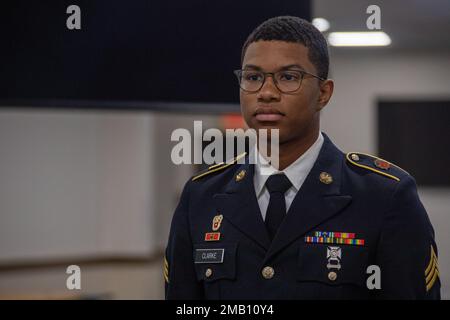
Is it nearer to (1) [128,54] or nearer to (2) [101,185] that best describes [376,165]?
(1) [128,54]

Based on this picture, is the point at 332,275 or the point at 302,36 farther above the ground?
the point at 302,36

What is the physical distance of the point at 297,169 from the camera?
92cm

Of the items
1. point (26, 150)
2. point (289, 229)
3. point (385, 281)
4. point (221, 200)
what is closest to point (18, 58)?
point (221, 200)

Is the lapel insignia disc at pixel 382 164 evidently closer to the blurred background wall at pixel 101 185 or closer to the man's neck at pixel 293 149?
the man's neck at pixel 293 149

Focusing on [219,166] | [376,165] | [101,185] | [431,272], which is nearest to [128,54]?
[219,166]

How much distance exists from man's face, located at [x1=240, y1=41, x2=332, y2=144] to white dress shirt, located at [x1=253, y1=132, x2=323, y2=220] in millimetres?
50

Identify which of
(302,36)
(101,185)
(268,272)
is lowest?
(101,185)

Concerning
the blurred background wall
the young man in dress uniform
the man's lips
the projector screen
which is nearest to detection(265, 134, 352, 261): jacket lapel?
the young man in dress uniform

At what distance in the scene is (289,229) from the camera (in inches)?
34.9

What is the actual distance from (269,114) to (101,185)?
15.5 feet

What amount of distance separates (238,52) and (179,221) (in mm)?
324

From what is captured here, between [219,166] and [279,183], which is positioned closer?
[279,183]

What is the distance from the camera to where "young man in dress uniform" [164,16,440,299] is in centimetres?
85
